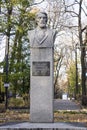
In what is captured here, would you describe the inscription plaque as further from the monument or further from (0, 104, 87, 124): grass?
(0, 104, 87, 124): grass

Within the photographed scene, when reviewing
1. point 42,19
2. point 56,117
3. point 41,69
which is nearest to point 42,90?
point 41,69

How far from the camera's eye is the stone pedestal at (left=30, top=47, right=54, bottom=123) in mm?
13727

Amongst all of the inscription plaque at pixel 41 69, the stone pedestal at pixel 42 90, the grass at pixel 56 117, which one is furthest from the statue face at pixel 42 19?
the grass at pixel 56 117

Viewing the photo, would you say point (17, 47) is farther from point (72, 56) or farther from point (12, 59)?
point (72, 56)

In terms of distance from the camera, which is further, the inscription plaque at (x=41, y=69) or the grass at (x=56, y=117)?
the grass at (x=56, y=117)

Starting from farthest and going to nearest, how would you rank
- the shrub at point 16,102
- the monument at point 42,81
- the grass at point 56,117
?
the shrub at point 16,102 < the grass at point 56,117 < the monument at point 42,81

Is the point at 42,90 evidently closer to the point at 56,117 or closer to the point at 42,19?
the point at 42,19

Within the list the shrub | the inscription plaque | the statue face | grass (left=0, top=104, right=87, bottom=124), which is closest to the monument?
the inscription plaque

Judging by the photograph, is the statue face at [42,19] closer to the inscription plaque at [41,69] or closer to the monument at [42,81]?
the monument at [42,81]

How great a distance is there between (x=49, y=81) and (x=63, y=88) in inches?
4331

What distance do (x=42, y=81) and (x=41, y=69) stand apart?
0.43 metres

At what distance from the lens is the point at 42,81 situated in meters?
13.8

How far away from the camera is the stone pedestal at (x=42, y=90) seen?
13727 mm

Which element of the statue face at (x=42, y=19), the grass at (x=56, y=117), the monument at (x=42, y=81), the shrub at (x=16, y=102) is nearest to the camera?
the monument at (x=42, y=81)
